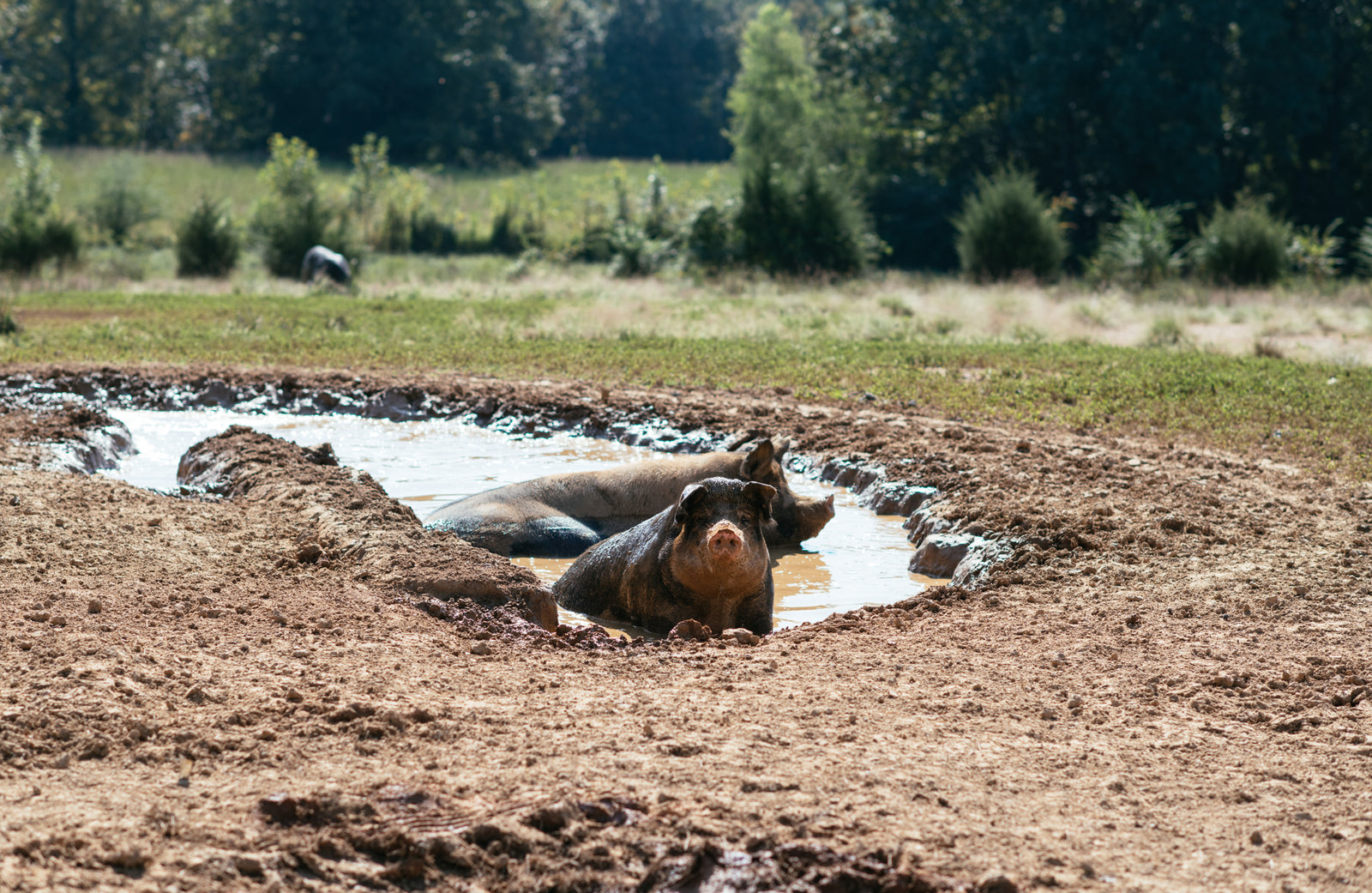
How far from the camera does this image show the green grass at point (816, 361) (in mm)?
11188

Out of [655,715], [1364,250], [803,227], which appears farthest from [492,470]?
[1364,250]

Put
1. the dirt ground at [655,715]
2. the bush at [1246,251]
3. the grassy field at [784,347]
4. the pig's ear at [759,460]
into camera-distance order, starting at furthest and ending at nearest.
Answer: the bush at [1246,251]
the grassy field at [784,347]
the pig's ear at [759,460]
the dirt ground at [655,715]

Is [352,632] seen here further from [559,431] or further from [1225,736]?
[559,431]

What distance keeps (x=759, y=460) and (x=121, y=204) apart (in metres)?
33.1

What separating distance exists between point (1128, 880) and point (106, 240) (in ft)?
119

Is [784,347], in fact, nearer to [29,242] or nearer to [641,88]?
[29,242]

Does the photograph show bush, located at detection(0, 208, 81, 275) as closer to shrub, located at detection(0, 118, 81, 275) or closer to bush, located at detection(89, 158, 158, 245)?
shrub, located at detection(0, 118, 81, 275)

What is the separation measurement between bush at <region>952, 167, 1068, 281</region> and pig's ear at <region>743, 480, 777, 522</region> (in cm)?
2328

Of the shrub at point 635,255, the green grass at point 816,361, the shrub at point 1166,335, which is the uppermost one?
the shrub at point 635,255

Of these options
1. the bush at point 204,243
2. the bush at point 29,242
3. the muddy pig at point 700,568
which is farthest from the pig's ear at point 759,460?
the bush at point 204,243

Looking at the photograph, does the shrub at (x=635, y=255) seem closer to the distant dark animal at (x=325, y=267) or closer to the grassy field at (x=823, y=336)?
the grassy field at (x=823, y=336)

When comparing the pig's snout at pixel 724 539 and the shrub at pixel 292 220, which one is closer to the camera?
the pig's snout at pixel 724 539

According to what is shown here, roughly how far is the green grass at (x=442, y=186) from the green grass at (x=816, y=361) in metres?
11.9

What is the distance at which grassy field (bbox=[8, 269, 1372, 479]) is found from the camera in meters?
11.6
